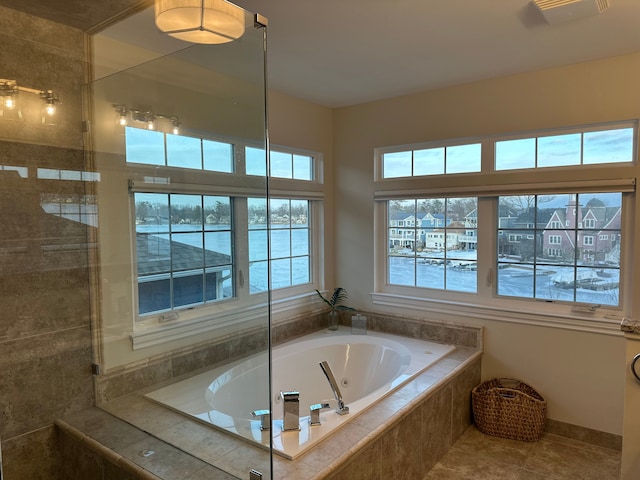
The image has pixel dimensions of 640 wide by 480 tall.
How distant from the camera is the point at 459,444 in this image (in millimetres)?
2844

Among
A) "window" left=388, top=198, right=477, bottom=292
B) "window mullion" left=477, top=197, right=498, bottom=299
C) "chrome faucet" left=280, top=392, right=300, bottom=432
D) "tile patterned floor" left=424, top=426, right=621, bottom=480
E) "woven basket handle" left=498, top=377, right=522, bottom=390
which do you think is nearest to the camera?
"chrome faucet" left=280, top=392, right=300, bottom=432

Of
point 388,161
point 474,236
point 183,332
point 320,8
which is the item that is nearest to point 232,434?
point 183,332

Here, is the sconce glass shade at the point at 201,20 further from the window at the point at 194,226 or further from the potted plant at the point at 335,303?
the potted plant at the point at 335,303

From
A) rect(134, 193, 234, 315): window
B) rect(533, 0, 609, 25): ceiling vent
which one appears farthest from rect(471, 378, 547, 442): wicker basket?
rect(533, 0, 609, 25): ceiling vent

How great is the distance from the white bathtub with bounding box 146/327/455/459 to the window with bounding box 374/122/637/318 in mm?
517

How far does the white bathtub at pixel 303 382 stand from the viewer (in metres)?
2.03

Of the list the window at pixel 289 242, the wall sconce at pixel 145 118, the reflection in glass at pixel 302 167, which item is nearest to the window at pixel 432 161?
the reflection in glass at pixel 302 167

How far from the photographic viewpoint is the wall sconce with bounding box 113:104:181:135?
2.25 m

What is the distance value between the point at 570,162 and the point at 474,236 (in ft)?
2.63

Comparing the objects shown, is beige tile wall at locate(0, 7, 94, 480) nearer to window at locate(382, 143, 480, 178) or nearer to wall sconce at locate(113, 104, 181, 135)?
wall sconce at locate(113, 104, 181, 135)

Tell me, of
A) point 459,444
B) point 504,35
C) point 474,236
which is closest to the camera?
point 504,35

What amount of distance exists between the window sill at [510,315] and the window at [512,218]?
0.11 feet

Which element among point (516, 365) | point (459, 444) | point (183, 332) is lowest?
point (459, 444)

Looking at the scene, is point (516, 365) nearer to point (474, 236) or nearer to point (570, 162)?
point (474, 236)
